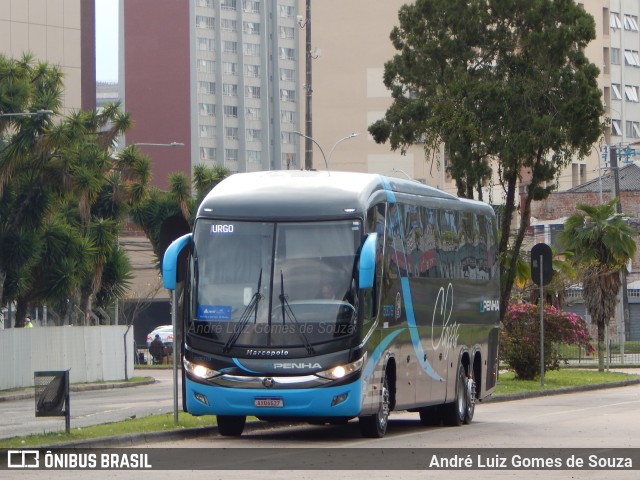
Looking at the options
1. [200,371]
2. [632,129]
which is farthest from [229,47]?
[200,371]

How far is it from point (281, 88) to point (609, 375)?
8626 cm

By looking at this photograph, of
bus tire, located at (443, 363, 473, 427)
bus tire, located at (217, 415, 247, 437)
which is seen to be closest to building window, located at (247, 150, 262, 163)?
bus tire, located at (443, 363, 473, 427)

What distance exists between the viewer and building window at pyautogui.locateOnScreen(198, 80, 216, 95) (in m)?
122

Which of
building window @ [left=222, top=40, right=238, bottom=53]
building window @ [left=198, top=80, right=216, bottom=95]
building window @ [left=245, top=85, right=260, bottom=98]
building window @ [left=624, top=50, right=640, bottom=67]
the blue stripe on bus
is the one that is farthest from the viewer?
building window @ [left=245, top=85, right=260, bottom=98]

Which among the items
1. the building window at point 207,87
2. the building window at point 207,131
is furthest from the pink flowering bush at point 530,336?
the building window at point 207,131

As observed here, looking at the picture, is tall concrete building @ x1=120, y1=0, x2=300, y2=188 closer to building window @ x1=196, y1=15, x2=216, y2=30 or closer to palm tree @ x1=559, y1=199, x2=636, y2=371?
building window @ x1=196, y1=15, x2=216, y2=30

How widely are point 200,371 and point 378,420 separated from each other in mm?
2531

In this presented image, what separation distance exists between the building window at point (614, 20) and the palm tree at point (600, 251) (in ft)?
231

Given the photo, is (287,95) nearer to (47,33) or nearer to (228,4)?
(228,4)

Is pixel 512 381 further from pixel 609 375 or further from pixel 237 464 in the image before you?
pixel 237 464

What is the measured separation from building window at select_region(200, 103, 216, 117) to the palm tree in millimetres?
73438

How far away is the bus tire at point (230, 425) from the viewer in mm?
20688

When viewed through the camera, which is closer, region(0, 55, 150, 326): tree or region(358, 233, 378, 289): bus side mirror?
region(358, 233, 378, 289): bus side mirror

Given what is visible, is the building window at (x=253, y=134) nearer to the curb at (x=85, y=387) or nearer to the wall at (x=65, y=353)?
the wall at (x=65, y=353)
